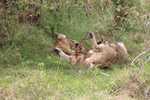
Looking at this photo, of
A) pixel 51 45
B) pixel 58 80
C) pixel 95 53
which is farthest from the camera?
pixel 51 45

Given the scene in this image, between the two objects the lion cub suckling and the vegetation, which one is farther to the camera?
the lion cub suckling

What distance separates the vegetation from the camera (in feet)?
25.9

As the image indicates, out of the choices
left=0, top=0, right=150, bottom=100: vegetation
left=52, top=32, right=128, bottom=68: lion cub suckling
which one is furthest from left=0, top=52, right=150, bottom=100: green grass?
left=52, top=32, right=128, bottom=68: lion cub suckling

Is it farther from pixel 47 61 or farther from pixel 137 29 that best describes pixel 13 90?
pixel 137 29

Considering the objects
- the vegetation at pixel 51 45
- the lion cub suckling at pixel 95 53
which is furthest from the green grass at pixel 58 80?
the lion cub suckling at pixel 95 53

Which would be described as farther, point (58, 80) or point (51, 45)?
point (51, 45)

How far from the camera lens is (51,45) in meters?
10.9

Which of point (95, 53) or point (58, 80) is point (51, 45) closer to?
point (95, 53)

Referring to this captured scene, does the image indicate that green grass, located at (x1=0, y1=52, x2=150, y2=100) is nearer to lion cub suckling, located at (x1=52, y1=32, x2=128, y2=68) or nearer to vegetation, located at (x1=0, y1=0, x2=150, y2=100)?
vegetation, located at (x1=0, y1=0, x2=150, y2=100)

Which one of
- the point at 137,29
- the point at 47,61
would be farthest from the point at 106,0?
the point at 137,29

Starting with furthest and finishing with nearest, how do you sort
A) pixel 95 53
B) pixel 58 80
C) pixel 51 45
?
1. pixel 51 45
2. pixel 95 53
3. pixel 58 80

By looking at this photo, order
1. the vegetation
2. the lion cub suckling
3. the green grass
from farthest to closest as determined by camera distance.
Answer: the lion cub suckling < the vegetation < the green grass

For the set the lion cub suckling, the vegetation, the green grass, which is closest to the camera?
the green grass

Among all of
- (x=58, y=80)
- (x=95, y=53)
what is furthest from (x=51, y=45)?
(x=58, y=80)
